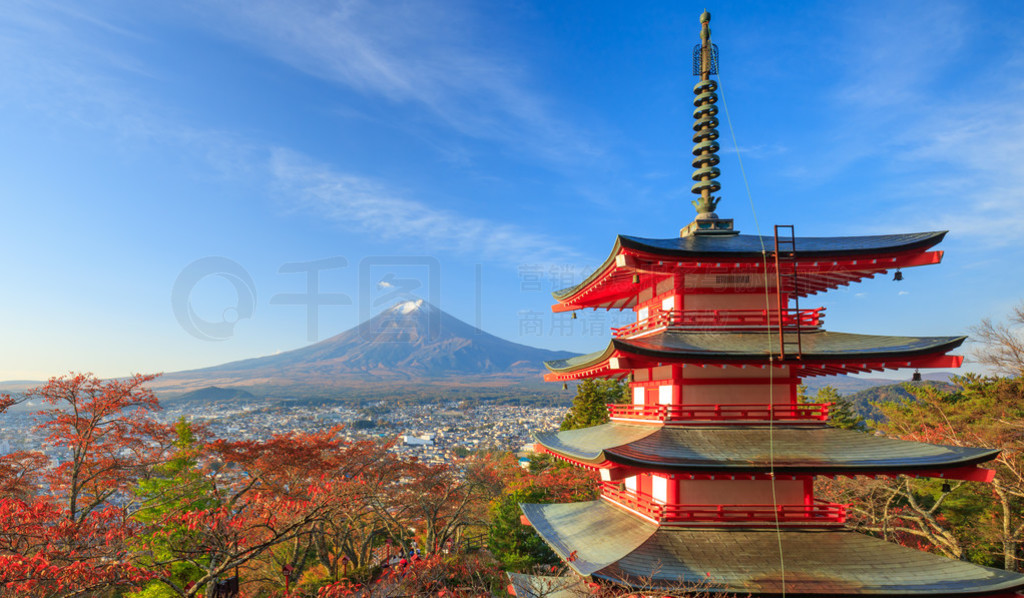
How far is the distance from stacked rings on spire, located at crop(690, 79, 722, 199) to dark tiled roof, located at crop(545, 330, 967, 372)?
126 inches

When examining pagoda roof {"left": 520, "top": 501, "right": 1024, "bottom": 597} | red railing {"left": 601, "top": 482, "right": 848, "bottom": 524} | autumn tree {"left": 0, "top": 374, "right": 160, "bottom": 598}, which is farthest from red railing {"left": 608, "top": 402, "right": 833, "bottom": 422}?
autumn tree {"left": 0, "top": 374, "right": 160, "bottom": 598}

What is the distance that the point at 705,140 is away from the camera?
10086mm

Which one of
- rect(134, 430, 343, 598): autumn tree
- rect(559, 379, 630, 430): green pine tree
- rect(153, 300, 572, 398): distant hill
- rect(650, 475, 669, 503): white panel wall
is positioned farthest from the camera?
rect(153, 300, 572, 398): distant hill

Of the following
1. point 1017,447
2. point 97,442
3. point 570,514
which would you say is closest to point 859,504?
point 1017,447

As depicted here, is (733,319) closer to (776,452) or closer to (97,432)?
(776,452)

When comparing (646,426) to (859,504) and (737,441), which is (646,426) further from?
(859,504)

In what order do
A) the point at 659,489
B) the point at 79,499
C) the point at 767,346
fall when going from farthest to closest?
1. the point at 79,499
2. the point at 659,489
3. the point at 767,346

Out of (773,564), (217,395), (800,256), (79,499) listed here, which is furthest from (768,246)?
(217,395)

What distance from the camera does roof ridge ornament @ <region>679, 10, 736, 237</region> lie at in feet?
32.7

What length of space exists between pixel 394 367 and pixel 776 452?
134799mm

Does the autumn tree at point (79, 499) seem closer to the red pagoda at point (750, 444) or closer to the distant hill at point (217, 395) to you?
the red pagoda at point (750, 444)

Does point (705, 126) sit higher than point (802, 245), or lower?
higher

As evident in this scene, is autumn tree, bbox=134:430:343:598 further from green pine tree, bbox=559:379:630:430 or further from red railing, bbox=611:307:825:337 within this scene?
green pine tree, bbox=559:379:630:430

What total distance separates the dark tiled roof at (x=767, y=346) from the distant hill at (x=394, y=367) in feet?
388
